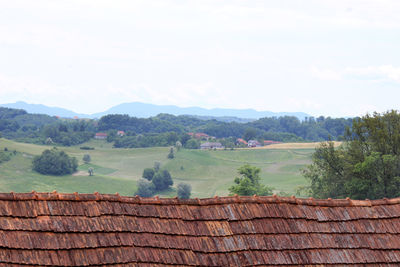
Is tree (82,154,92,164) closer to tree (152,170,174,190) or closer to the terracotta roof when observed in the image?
tree (152,170,174,190)

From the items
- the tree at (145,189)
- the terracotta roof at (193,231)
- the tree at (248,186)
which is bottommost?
the tree at (145,189)

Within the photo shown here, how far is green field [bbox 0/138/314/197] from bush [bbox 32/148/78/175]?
2199 millimetres

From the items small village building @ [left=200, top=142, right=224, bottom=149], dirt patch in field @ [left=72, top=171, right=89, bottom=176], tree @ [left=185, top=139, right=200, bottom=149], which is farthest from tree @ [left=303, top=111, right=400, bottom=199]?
tree @ [left=185, top=139, right=200, bottom=149]

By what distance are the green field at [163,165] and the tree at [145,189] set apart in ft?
5.29

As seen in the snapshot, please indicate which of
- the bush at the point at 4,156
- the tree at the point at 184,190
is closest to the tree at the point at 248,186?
the tree at the point at 184,190

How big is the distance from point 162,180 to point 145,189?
28.4 feet

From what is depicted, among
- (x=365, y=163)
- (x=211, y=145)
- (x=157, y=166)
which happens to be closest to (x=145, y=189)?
(x=157, y=166)

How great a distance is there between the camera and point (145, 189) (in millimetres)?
103812

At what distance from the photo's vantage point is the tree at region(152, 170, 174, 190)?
110875mm

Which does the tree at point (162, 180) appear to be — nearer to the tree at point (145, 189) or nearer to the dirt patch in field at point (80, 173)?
the tree at point (145, 189)

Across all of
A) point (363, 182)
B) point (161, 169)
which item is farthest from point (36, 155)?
point (363, 182)

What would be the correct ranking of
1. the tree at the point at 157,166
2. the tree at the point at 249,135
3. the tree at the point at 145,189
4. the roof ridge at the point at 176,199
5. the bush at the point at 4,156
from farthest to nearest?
1. the tree at the point at 249,135
2. the tree at the point at 157,166
3. the bush at the point at 4,156
4. the tree at the point at 145,189
5. the roof ridge at the point at 176,199

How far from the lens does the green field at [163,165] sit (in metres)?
105

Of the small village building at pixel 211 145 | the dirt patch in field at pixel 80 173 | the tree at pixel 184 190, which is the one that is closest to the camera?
the tree at pixel 184 190
